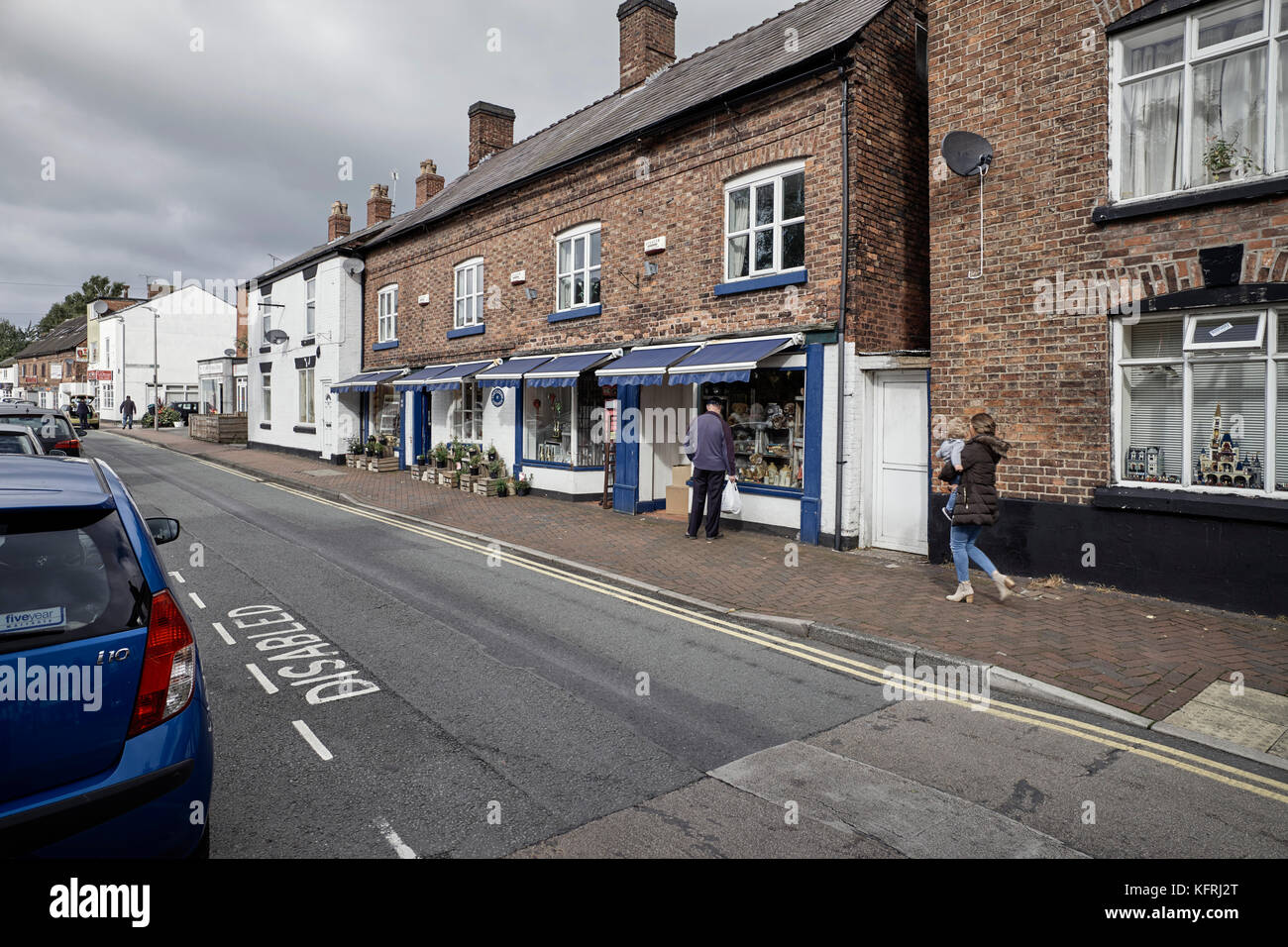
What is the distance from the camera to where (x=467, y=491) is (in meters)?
17.0

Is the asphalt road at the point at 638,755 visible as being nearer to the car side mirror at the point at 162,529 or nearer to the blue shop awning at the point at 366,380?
the car side mirror at the point at 162,529

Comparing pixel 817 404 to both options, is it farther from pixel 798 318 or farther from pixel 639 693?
pixel 639 693

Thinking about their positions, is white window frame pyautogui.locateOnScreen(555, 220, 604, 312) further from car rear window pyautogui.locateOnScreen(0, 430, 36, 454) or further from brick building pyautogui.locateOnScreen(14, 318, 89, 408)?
brick building pyautogui.locateOnScreen(14, 318, 89, 408)

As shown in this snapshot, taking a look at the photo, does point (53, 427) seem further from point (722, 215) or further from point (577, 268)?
point (722, 215)

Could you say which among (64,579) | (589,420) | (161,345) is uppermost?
(161,345)

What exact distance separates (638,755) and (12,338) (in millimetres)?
124416

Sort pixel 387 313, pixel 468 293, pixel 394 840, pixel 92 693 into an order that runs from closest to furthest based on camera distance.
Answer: pixel 92 693, pixel 394 840, pixel 468 293, pixel 387 313

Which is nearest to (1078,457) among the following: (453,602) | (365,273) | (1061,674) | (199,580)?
(1061,674)

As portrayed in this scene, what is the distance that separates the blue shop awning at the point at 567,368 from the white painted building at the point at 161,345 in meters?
43.0

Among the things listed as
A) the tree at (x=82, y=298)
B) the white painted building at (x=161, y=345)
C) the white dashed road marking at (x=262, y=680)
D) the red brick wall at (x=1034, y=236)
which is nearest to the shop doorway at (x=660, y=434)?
the red brick wall at (x=1034, y=236)

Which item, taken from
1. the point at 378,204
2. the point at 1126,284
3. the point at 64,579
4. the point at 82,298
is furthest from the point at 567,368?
the point at 82,298

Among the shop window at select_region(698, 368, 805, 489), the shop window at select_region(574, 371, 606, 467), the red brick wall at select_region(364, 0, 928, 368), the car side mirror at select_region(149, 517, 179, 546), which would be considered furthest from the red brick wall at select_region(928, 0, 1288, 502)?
the car side mirror at select_region(149, 517, 179, 546)

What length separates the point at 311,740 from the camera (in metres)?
4.59

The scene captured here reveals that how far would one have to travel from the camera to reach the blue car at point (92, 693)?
8.49 ft
